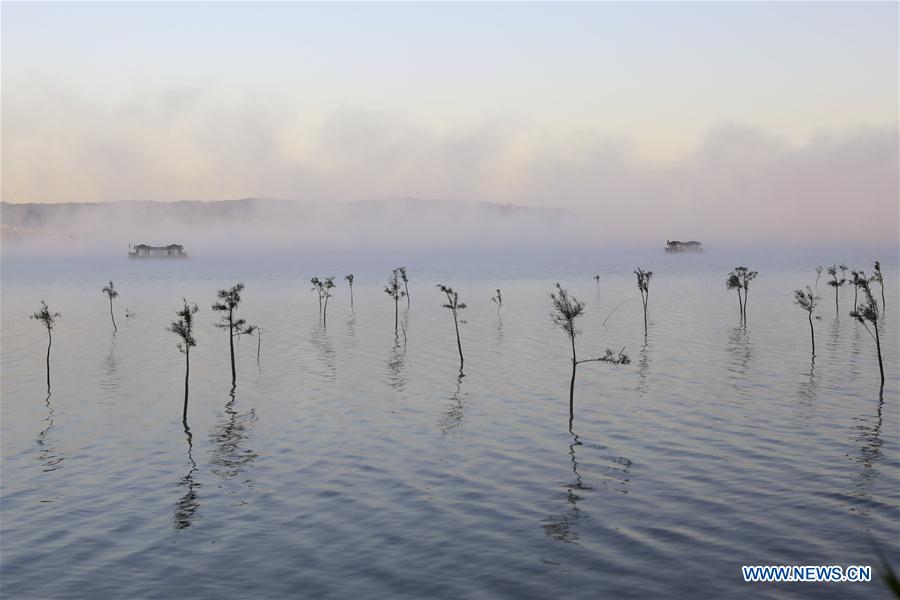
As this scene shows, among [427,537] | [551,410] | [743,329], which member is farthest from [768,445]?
[743,329]

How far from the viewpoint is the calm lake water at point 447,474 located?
31.7 m

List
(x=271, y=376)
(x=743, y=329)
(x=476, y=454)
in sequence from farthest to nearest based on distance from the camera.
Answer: (x=743, y=329) → (x=271, y=376) → (x=476, y=454)

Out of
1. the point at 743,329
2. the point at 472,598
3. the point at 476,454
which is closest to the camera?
the point at 472,598

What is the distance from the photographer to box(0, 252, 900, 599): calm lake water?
104 feet

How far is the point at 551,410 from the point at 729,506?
25.1 m

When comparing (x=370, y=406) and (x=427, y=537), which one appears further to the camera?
(x=370, y=406)

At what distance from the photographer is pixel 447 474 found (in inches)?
1786

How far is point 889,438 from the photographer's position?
5084 cm

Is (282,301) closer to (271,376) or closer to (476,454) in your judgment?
(271,376)

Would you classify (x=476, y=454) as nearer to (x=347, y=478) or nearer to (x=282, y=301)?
(x=347, y=478)

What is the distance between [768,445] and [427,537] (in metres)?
25.9

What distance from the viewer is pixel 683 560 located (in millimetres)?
31812

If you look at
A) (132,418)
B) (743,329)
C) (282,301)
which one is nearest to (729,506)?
(132,418)

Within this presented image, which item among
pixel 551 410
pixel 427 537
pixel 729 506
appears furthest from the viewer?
pixel 551 410
